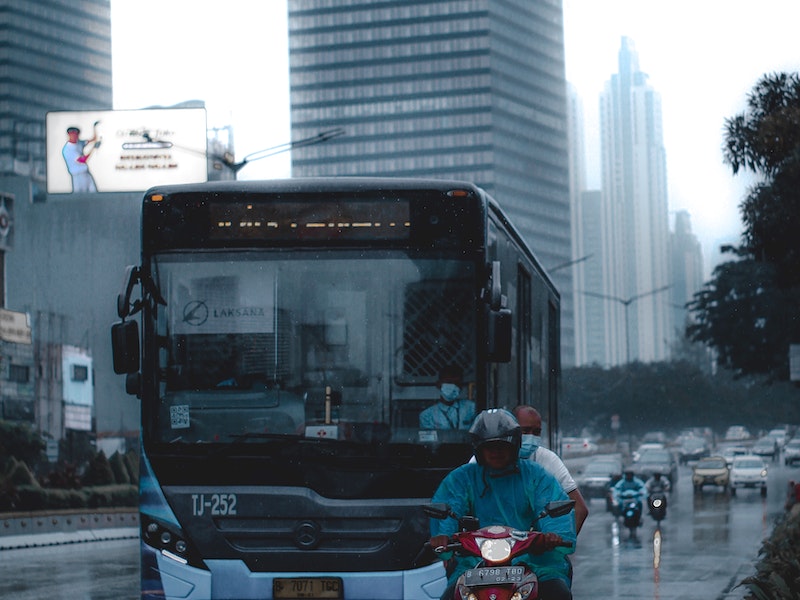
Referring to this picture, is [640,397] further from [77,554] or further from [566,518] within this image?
[566,518]

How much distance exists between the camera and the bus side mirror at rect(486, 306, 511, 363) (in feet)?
31.8

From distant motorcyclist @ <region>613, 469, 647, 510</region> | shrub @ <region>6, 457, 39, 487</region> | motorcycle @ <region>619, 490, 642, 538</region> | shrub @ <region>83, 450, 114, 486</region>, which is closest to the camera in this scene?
motorcycle @ <region>619, 490, 642, 538</region>

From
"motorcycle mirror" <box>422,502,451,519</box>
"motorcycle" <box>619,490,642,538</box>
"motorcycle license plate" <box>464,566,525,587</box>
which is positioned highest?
"motorcycle mirror" <box>422,502,451,519</box>

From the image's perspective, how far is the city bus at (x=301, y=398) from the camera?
10109 mm

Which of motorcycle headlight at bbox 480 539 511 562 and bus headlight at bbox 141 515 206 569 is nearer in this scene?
motorcycle headlight at bbox 480 539 511 562

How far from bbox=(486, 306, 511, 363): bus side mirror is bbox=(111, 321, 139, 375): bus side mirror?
7.42 feet

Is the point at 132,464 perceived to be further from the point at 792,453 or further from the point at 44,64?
the point at 44,64

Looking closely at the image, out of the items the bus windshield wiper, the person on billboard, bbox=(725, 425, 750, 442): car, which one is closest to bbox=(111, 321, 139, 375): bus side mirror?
the bus windshield wiper

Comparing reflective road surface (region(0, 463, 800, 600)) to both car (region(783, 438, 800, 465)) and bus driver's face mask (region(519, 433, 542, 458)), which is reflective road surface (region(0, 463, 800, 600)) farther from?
car (region(783, 438, 800, 465))

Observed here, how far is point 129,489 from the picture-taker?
4069 centimetres

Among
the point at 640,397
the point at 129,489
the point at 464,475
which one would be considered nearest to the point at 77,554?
the point at 129,489

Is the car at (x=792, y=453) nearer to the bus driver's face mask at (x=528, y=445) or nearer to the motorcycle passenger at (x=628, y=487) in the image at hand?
the motorcycle passenger at (x=628, y=487)

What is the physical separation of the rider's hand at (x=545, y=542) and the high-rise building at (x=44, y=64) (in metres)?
156

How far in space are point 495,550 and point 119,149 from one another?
64.1 metres
